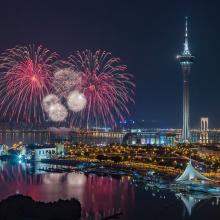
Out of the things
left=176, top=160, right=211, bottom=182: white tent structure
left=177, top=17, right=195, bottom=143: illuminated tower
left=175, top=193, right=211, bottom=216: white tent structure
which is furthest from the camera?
left=177, top=17, right=195, bottom=143: illuminated tower

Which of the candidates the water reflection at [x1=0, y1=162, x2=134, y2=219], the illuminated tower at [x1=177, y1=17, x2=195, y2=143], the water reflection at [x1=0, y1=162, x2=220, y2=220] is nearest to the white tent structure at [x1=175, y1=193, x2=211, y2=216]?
the water reflection at [x1=0, y1=162, x2=220, y2=220]

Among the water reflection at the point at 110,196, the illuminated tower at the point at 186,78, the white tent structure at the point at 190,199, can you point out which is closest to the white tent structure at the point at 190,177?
the water reflection at the point at 110,196

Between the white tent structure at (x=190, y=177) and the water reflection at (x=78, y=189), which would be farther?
the white tent structure at (x=190, y=177)

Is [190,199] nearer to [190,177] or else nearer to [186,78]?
[190,177]

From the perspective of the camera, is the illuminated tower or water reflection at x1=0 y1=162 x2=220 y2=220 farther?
the illuminated tower

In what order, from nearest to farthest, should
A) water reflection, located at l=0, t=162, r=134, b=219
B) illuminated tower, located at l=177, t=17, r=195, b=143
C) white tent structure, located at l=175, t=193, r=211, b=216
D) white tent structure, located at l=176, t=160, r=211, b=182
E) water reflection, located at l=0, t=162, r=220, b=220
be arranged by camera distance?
water reflection, located at l=0, t=162, r=220, b=220
water reflection, located at l=0, t=162, r=134, b=219
white tent structure, located at l=175, t=193, r=211, b=216
white tent structure, located at l=176, t=160, r=211, b=182
illuminated tower, located at l=177, t=17, r=195, b=143

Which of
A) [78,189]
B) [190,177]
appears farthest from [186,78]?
[78,189]

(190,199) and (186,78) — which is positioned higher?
(186,78)

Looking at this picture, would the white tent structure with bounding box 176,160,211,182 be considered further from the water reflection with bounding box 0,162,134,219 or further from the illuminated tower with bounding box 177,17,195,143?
the illuminated tower with bounding box 177,17,195,143

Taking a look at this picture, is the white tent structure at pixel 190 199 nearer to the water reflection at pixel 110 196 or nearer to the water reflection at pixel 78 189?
the water reflection at pixel 110 196

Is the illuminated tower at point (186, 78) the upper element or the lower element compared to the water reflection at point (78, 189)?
upper

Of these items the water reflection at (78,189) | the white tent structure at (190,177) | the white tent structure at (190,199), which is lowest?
the white tent structure at (190,199)

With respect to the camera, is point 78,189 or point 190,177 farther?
point 190,177
